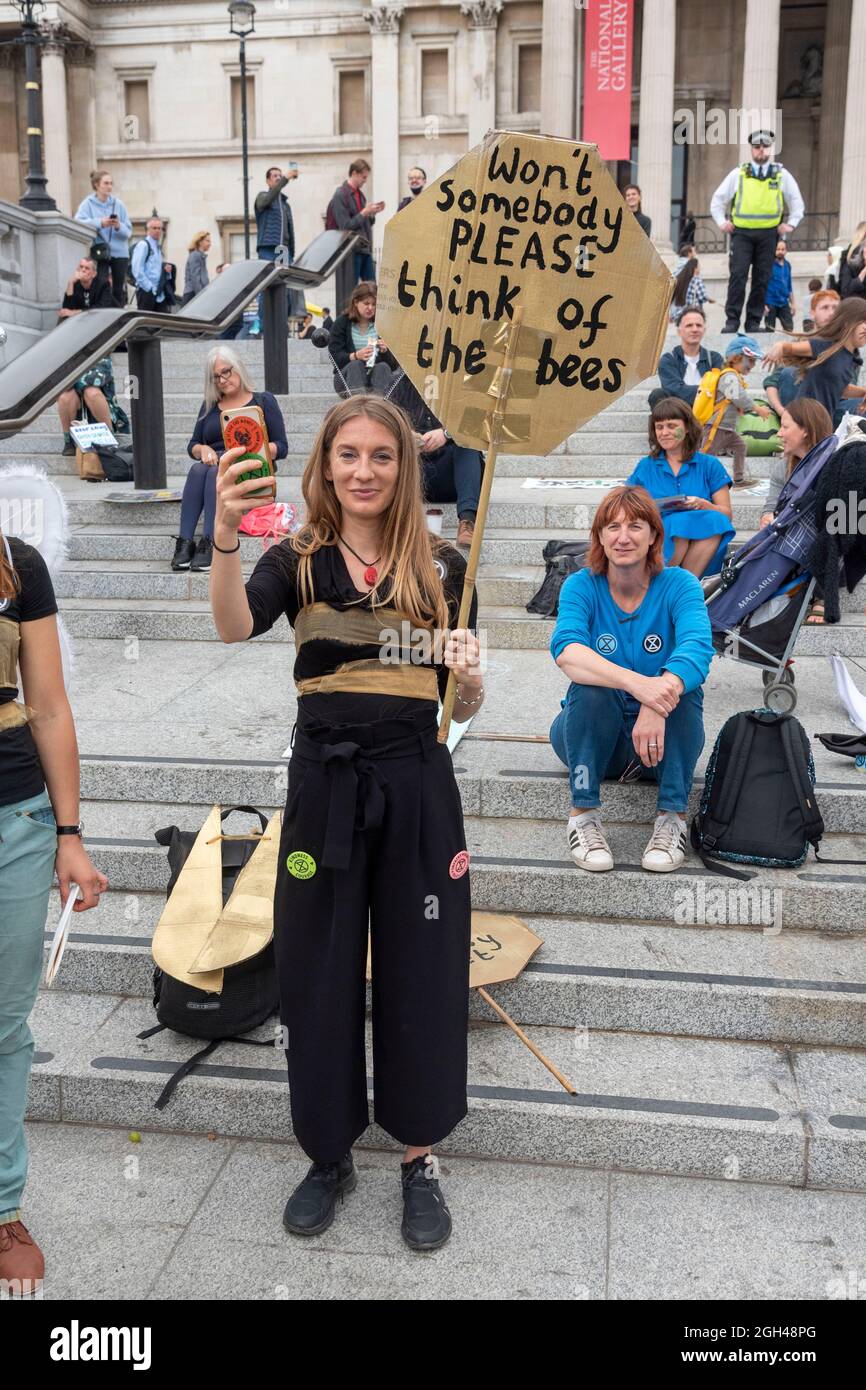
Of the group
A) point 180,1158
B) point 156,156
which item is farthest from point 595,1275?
point 156,156

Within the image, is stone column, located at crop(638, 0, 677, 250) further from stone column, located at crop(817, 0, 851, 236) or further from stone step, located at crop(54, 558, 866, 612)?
stone step, located at crop(54, 558, 866, 612)

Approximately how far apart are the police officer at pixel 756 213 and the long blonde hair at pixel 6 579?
39.2ft

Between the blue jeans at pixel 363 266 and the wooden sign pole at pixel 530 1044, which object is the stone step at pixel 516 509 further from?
the blue jeans at pixel 363 266

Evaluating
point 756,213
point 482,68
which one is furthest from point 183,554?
point 482,68

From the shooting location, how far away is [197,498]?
298 inches

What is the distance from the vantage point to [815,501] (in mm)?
5371

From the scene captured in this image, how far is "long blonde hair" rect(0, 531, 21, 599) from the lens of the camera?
2627mm

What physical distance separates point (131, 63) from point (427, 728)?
42.3m

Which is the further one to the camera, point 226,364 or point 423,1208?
point 226,364

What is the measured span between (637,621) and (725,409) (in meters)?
5.17

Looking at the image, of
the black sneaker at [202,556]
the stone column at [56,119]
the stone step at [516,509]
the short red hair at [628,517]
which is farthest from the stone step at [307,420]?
the stone column at [56,119]

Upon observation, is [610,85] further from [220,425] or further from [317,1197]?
[317,1197]

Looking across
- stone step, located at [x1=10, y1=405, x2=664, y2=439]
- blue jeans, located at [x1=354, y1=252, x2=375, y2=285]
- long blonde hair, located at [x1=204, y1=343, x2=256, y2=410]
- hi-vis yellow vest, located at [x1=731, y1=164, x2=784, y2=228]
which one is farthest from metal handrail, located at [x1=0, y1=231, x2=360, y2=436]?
hi-vis yellow vest, located at [x1=731, y1=164, x2=784, y2=228]

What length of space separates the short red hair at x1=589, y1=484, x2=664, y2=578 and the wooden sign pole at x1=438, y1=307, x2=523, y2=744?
42.2 inches
